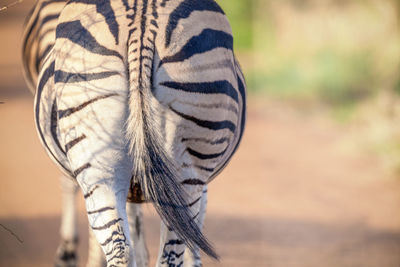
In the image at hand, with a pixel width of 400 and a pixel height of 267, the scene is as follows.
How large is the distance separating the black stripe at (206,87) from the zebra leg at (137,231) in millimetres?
1267

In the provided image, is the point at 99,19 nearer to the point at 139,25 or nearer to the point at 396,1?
the point at 139,25

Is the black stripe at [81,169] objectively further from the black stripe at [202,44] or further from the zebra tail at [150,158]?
the black stripe at [202,44]

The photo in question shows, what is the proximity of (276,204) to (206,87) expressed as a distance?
13.2ft

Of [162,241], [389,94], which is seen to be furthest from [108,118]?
[389,94]

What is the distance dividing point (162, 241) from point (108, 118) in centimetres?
68

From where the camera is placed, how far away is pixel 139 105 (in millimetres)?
2203

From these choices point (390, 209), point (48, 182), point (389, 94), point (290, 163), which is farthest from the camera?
point (389, 94)

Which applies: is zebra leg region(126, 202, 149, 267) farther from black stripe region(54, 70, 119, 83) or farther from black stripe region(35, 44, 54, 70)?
black stripe region(54, 70, 119, 83)

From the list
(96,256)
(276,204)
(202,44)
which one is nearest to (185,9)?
(202,44)

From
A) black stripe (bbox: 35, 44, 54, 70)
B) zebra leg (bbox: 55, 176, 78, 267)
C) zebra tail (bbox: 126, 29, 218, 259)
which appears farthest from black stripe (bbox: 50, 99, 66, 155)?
zebra leg (bbox: 55, 176, 78, 267)

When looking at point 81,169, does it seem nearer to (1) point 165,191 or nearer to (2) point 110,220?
(2) point 110,220

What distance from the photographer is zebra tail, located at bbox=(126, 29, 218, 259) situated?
2.22 metres

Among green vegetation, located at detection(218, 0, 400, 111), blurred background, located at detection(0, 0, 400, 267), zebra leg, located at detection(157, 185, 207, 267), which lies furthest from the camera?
green vegetation, located at detection(218, 0, 400, 111)

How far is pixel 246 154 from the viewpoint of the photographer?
7926mm
